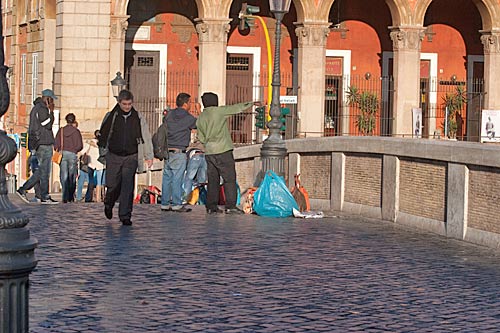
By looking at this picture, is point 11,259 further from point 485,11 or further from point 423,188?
point 485,11

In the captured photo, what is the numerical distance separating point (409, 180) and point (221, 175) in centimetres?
264

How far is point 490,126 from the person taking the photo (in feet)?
124

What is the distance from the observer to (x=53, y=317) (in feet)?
26.4

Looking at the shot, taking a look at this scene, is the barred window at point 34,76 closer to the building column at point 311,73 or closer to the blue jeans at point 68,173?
the building column at point 311,73

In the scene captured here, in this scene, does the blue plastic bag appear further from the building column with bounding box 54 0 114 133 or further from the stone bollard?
the building column with bounding box 54 0 114 133

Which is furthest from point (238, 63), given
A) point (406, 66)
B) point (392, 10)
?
point (406, 66)

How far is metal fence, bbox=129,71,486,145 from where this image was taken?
38.5 metres

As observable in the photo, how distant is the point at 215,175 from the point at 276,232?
9.03 ft

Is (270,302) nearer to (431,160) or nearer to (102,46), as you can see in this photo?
(431,160)

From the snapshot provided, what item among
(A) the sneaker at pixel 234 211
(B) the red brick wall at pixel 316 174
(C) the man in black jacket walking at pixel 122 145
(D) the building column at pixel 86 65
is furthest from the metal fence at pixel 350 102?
(C) the man in black jacket walking at pixel 122 145

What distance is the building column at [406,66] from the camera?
124 feet

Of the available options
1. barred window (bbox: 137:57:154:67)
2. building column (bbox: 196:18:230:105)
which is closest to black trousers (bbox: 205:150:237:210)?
building column (bbox: 196:18:230:105)

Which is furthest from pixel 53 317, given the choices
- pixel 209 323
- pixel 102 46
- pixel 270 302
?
pixel 102 46

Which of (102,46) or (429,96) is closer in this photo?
(102,46)
